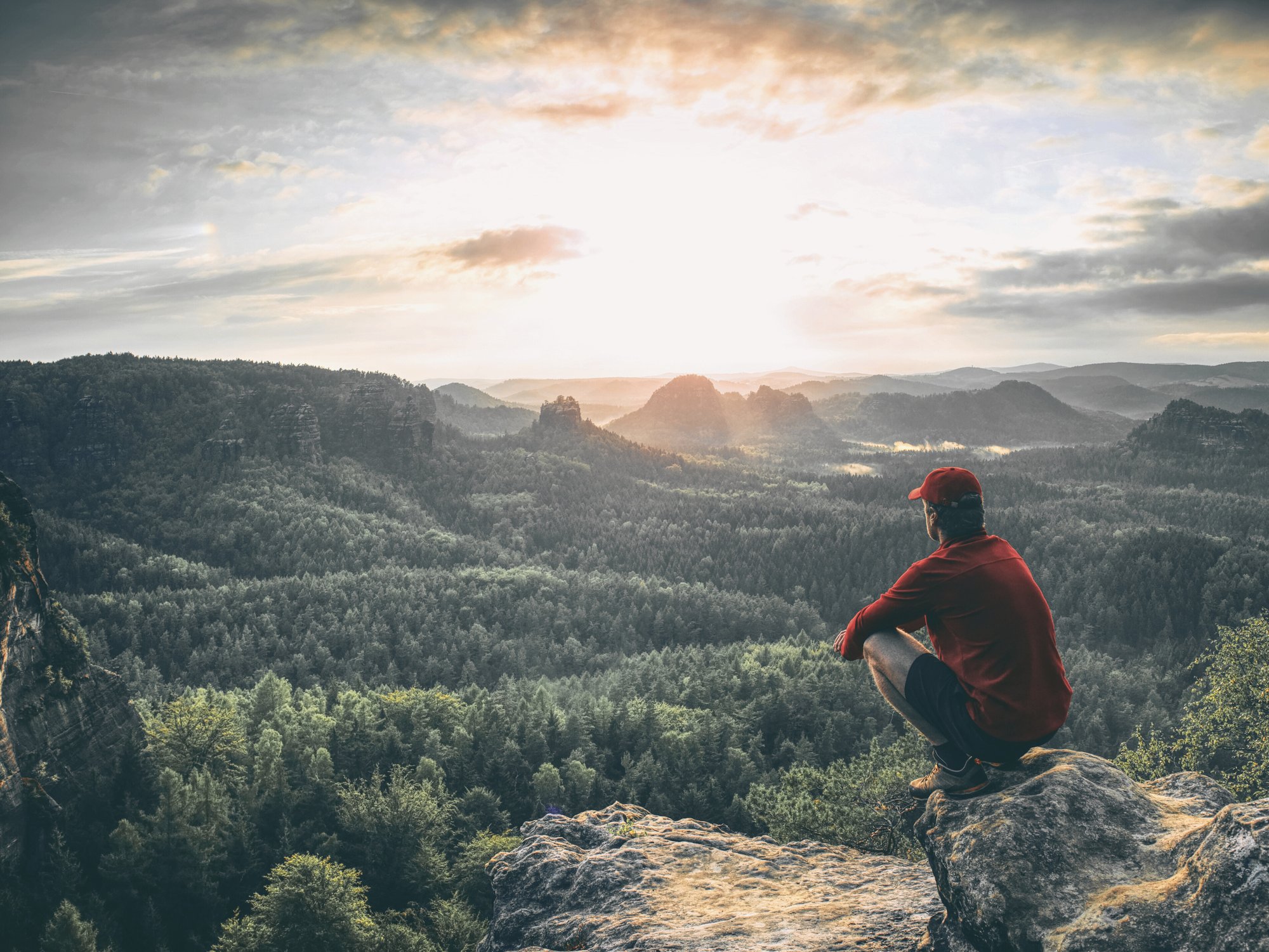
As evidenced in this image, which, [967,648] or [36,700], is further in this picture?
[36,700]

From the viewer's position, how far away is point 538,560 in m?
180

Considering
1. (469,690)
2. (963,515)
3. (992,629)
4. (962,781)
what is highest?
(963,515)

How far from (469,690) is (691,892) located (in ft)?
256

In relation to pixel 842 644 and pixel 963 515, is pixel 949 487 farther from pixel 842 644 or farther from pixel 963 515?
pixel 842 644

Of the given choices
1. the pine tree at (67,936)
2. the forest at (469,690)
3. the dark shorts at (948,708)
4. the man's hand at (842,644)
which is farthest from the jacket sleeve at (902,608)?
the pine tree at (67,936)

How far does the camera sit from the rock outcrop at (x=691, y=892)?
57.2 feet

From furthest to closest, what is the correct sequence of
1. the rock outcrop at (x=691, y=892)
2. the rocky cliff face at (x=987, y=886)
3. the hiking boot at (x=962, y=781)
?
the rock outcrop at (x=691, y=892) < the hiking boot at (x=962, y=781) < the rocky cliff face at (x=987, y=886)

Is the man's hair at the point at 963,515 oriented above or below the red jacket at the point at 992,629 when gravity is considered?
above

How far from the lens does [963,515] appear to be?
14.0 metres

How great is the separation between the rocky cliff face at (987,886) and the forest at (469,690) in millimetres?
3022

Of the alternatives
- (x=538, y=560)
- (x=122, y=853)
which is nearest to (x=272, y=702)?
(x=122, y=853)

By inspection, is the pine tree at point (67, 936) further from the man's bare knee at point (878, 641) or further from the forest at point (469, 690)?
the man's bare knee at point (878, 641)

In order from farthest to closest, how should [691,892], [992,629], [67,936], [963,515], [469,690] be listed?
1. [469,690]
2. [67,936]
3. [691,892]
4. [963,515]
5. [992,629]

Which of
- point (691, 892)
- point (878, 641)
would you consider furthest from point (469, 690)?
point (878, 641)
